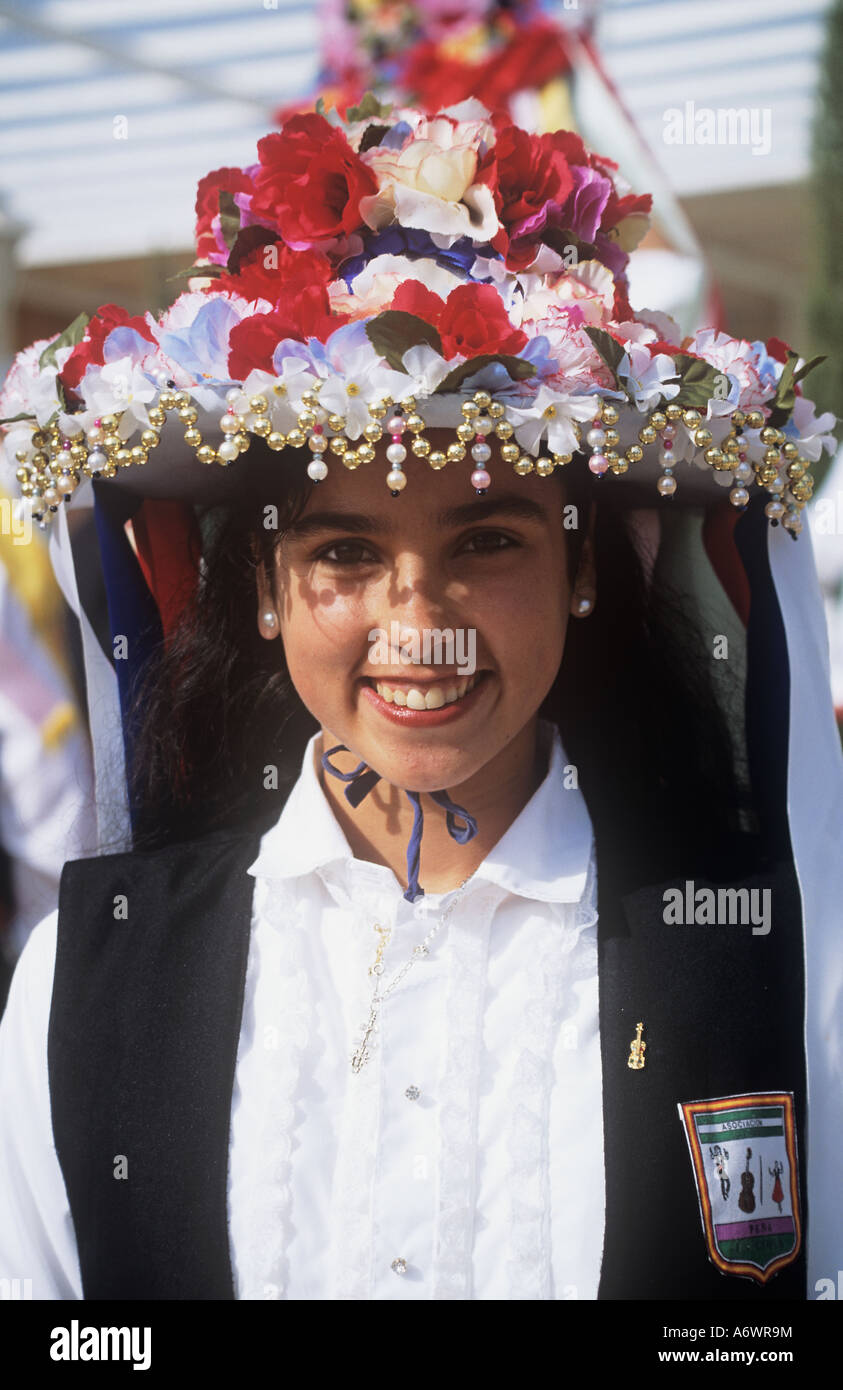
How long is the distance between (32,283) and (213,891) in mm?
8147

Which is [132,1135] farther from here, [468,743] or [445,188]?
[445,188]

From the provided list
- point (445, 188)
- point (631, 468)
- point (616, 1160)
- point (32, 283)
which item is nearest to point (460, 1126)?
point (616, 1160)

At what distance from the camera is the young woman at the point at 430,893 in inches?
60.6

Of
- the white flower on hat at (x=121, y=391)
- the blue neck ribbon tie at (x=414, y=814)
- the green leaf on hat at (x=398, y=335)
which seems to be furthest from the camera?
the blue neck ribbon tie at (x=414, y=814)

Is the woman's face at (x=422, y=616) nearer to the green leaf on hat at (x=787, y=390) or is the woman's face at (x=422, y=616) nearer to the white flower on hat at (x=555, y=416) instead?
Answer: the white flower on hat at (x=555, y=416)

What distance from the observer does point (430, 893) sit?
5.78 feet

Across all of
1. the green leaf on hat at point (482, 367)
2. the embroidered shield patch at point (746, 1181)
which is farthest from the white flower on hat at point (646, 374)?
the embroidered shield patch at point (746, 1181)

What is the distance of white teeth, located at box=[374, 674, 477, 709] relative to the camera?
1.58 meters

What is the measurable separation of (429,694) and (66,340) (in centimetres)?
64

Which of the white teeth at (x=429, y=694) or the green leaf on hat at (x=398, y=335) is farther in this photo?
the white teeth at (x=429, y=694)

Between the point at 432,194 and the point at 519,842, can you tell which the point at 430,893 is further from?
the point at 432,194

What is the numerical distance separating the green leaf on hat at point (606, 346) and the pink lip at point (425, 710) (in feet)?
1.28

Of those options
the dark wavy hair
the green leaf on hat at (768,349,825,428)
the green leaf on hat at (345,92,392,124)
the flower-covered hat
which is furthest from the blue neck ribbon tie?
the green leaf on hat at (345,92,392,124)

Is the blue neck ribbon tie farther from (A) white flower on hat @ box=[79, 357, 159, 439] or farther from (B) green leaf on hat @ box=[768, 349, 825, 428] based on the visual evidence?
(B) green leaf on hat @ box=[768, 349, 825, 428]
